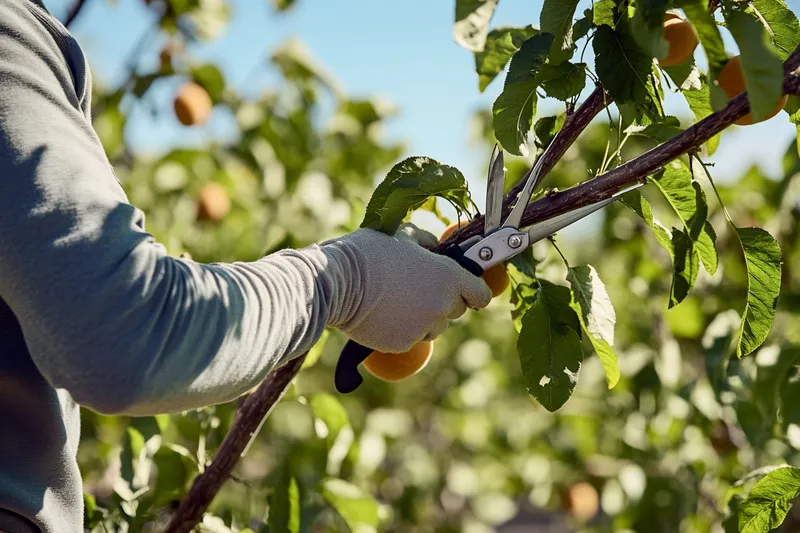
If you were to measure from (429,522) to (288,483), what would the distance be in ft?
5.01

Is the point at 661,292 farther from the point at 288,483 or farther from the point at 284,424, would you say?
the point at 288,483

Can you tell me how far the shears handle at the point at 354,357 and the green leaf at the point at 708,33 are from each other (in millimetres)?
347

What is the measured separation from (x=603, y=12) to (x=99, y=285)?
2.08 feet

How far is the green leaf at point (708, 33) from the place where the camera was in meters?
0.75

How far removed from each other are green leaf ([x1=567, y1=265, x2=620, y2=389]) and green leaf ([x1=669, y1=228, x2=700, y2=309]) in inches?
3.1

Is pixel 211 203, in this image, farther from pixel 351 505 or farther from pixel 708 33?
pixel 708 33

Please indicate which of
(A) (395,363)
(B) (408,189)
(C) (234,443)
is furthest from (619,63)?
(C) (234,443)

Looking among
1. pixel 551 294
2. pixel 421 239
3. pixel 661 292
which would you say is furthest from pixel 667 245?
pixel 661 292

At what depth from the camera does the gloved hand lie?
2.98 ft

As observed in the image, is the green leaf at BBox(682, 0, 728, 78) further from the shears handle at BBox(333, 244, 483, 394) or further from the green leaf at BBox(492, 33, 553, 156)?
the shears handle at BBox(333, 244, 483, 394)

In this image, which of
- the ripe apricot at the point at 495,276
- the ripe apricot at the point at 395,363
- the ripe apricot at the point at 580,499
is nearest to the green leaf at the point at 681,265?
the ripe apricot at the point at 495,276

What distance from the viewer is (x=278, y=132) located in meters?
2.67

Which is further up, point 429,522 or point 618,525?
point 618,525

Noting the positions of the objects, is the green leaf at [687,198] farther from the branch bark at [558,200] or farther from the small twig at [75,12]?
the small twig at [75,12]
